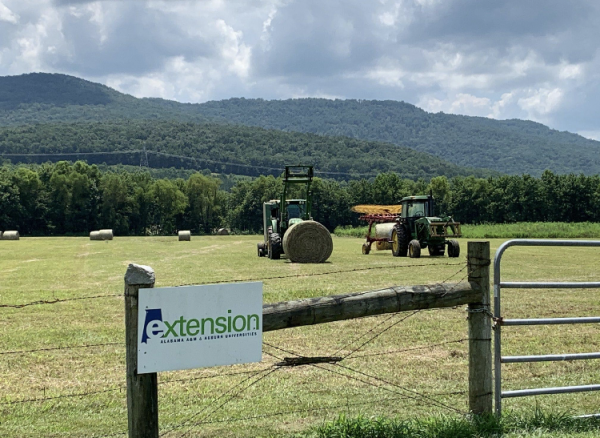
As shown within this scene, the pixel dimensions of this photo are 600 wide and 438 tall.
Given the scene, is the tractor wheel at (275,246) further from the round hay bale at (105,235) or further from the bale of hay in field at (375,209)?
the round hay bale at (105,235)

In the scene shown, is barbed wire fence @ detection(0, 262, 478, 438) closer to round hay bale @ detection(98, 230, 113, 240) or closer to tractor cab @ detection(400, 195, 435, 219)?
tractor cab @ detection(400, 195, 435, 219)

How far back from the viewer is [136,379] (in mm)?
4195

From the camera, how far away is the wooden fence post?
5.04 m

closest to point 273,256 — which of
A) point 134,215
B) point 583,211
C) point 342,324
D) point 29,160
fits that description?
point 342,324

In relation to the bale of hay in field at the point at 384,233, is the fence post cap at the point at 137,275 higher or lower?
higher

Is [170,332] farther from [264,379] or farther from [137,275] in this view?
[264,379]

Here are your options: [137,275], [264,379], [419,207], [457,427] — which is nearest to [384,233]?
[419,207]

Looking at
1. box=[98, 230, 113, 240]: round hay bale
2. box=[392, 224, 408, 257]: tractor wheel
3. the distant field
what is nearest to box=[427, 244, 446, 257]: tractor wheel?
box=[392, 224, 408, 257]: tractor wheel

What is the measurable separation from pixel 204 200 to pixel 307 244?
65.8 metres

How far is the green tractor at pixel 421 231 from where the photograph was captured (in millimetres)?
24469

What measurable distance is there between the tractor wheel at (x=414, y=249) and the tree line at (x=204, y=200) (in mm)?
52975

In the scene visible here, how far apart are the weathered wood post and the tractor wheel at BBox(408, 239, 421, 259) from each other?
2077cm

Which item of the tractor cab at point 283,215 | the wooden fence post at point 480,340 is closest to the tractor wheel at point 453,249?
the tractor cab at point 283,215

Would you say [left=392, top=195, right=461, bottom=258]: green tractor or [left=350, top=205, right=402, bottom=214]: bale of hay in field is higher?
[left=350, top=205, right=402, bottom=214]: bale of hay in field
